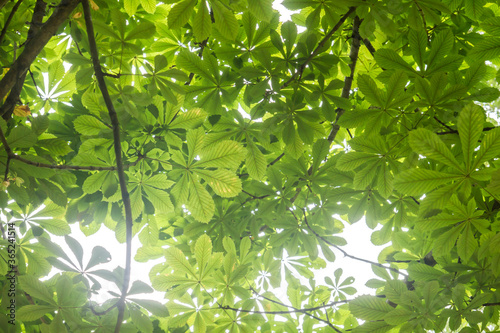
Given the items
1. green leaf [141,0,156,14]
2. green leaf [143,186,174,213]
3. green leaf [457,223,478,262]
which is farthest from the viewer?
green leaf [141,0,156,14]

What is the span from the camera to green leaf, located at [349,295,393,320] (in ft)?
5.44

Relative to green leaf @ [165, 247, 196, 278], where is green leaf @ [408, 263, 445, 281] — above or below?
below

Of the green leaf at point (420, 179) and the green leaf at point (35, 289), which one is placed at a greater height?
the green leaf at point (420, 179)

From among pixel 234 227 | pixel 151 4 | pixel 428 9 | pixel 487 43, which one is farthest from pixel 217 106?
pixel 487 43

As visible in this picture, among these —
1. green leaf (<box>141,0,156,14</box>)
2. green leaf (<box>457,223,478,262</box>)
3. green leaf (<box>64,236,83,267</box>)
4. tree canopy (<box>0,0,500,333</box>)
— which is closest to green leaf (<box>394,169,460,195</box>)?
tree canopy (<box>0,0,500,333</box>)

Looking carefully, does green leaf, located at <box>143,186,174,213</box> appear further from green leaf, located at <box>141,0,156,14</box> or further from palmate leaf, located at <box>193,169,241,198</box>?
green leaf, located at <box>141,0,156,14</box>

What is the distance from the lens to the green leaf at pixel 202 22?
52.5 inches

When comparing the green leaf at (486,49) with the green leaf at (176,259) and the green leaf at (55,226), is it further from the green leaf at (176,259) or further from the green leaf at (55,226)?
the green leaf at (55,226)

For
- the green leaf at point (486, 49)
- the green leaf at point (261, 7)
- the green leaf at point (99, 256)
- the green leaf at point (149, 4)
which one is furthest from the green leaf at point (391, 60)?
the green leaf at point (99, 256)

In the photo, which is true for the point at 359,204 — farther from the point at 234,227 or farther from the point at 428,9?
the point at 428,9

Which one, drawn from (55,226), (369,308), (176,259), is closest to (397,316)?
(369,308)

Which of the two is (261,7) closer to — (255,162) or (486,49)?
(255,162)

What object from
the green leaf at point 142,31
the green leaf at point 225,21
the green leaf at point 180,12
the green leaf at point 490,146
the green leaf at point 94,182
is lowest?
the green leaf at point 490,146

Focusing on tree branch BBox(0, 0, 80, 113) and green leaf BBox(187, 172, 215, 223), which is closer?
tree branch BBox(0, 0, 80, 113)
